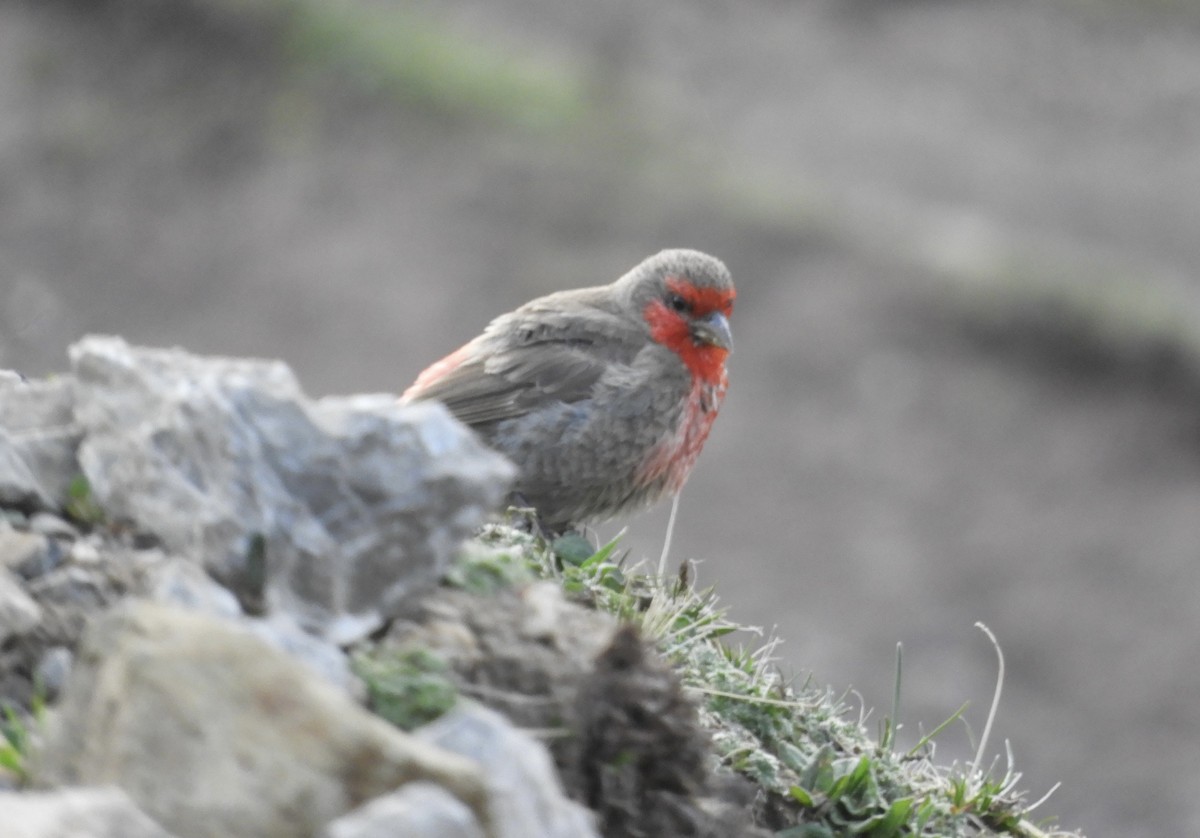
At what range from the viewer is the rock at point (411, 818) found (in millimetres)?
2363

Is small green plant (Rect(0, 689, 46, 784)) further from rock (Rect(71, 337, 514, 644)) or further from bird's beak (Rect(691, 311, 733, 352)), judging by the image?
bird's beak (Rect(691, 311, 733, 352))

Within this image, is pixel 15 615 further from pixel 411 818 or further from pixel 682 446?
pixel 682 446

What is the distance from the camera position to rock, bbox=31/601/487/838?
8.11 feet

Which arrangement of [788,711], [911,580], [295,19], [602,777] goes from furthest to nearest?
[295,19]
[911,580]
[788,711]
[602,777]

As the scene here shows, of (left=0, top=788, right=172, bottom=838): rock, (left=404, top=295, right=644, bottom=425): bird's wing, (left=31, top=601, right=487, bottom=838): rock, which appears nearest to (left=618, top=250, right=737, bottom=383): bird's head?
(left=404, top=295, right=644, bottom=425): bird's wing

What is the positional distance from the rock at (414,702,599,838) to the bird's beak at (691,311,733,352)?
3.66 metres

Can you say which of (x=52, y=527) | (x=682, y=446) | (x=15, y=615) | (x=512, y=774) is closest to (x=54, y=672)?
(x=15, y=615)

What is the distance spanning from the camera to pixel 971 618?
1116 cm

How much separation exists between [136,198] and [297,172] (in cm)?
152

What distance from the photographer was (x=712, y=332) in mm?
6340

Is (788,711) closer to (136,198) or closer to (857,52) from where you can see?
(136,198)

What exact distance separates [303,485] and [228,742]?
0.78 m

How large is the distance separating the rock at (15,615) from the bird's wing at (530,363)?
10.1 ft

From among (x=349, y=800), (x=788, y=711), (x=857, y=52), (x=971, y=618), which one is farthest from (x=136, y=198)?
(x=349, y=800)
